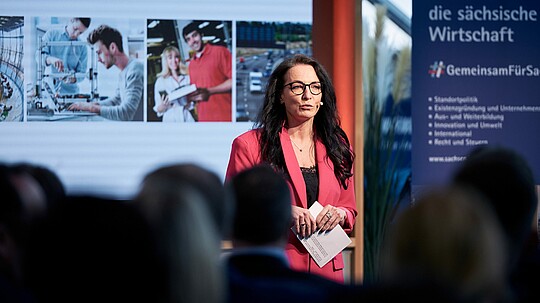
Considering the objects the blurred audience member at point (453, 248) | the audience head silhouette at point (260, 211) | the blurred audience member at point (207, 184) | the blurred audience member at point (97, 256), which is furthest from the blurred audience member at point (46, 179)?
the blurred audience member at point (453, 248)

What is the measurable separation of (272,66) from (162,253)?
4.85 metres

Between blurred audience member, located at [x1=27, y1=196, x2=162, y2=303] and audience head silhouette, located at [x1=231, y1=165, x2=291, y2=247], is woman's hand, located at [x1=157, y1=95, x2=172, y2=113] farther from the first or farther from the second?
blurred audience member, located at [x1=27, y1=196, x2=162, y2=303]

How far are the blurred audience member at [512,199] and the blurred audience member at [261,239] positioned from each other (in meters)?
0.52

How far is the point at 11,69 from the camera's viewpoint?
6.45 m

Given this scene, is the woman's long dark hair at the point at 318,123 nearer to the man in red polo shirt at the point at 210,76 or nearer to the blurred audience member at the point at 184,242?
the man in red polo shirt at the point at 210,76

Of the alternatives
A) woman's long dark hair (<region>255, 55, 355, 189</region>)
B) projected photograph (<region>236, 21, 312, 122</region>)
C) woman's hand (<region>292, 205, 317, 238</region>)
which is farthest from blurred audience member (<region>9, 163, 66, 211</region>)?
projected photograph (<region>236, 21, 312, 122</region>)

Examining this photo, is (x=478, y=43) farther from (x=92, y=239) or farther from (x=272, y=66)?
(x=92, y=239)

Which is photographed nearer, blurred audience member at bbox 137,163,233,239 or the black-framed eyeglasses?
blurred audience member at bbox 137,163,233,239

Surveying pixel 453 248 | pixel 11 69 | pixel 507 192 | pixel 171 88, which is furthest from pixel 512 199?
pixel 11 69

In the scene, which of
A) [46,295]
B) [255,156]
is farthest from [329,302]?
[255,156]

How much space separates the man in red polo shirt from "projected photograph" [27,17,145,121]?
38cm

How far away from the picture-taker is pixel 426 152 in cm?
661

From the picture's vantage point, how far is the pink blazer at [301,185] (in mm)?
4559

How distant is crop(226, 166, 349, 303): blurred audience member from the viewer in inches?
92.9
